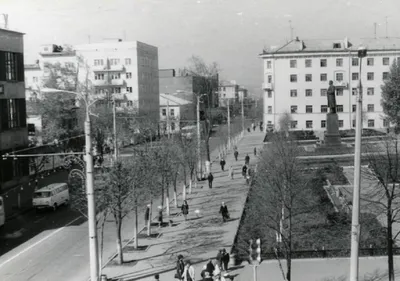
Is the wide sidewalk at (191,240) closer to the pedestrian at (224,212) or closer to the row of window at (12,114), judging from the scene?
the pedestrian at (224,212)

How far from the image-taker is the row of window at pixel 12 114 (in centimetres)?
3681

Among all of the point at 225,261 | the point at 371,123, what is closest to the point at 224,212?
the point at 225,261

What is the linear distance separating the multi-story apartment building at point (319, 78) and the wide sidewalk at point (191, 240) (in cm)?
4222

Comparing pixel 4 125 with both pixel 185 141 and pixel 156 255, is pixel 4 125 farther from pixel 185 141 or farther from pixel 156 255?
pixel 156 255

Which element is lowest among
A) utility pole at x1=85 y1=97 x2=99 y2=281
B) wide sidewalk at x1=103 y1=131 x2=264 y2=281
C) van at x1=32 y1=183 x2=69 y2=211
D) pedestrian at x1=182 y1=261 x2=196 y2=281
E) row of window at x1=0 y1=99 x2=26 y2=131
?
wide sidewalk at x1=103 y1=131 x2=264 y2=281

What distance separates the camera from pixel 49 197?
28.8 metres

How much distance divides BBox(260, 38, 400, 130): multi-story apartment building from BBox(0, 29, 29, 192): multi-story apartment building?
136ft

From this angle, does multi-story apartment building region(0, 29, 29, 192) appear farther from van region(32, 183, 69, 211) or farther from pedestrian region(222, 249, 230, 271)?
pedestrian region(222, 249, 230, 271)

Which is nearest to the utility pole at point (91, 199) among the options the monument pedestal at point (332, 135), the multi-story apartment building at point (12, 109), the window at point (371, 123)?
the multi-story apartment building at point (12, 109)

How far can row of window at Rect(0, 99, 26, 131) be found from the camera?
121 feet

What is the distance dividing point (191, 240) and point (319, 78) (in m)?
55.6

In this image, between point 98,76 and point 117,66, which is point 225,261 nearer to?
point 117,66

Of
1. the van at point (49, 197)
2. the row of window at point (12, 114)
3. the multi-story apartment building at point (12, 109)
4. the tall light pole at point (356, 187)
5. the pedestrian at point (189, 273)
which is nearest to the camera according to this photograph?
the tall light pole at point (356, 187)

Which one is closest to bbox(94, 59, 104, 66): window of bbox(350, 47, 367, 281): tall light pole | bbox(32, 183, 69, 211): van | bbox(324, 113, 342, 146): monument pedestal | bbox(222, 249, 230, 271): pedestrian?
bbox(324, 113, 342, 146): monument pedestal
